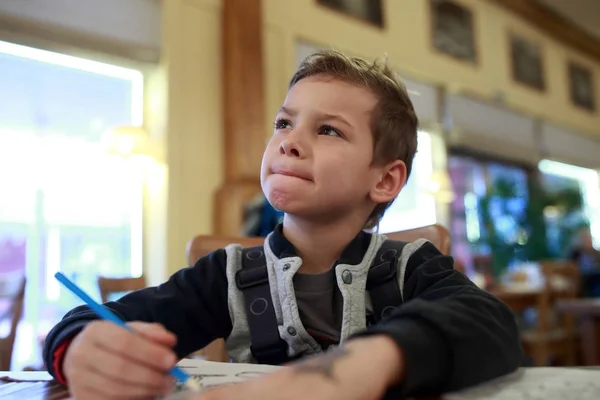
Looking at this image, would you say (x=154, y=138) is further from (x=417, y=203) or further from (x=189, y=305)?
(x=189, y=305)

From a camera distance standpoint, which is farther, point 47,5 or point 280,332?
point 47,5

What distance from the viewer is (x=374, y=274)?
84 cm

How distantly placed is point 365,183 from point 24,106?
11.4 feet

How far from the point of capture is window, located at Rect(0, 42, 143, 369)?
145 inches

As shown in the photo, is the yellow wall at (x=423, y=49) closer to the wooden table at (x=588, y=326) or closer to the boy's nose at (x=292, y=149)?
the wooden table at (x=588, y=326)

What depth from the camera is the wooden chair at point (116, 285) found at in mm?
1889

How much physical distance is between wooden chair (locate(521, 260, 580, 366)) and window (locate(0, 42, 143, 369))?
3009 mm

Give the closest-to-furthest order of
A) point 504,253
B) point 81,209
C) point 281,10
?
point 81,209, point 281,10, point 504,253

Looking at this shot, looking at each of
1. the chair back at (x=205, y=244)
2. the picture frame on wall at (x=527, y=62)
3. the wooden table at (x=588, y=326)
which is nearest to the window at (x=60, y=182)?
the chair back at (x=205, y=244)

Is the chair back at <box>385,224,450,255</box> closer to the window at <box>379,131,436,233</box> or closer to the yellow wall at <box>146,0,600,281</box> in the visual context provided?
the yellow wall at <box>146,0,600,281</box>

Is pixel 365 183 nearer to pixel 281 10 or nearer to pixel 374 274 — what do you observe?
pixel 374 274

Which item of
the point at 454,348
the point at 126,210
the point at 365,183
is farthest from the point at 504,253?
the point at 454,348

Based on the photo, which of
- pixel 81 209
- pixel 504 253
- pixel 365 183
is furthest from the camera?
pixel 504 253

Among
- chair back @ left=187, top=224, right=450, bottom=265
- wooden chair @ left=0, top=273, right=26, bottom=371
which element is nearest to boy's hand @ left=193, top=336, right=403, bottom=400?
chair back @ left=187, top=224, right=450, bottom=265
